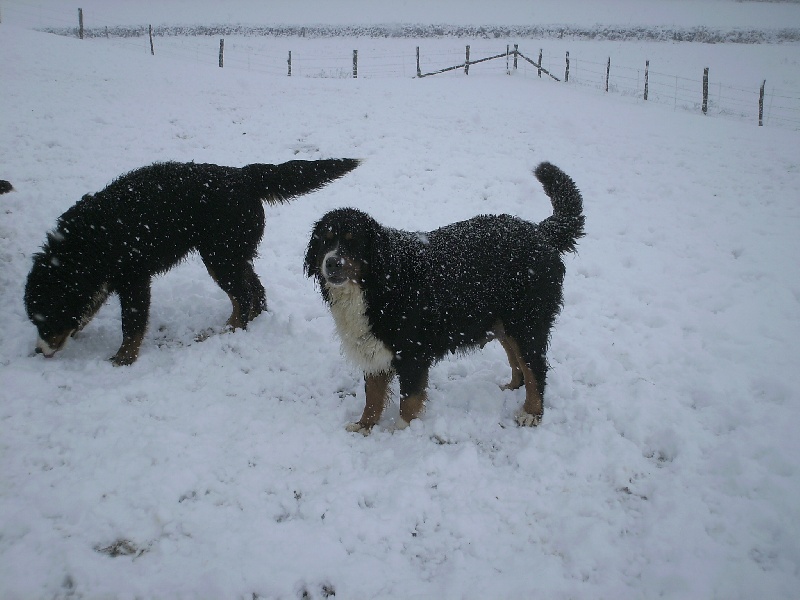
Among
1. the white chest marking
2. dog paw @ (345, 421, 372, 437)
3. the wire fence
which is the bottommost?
dog paw @ (345, 421, 372, 437)

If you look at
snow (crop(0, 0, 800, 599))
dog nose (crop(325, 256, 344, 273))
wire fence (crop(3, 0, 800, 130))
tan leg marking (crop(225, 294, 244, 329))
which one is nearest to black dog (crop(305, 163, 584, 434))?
dog nose (crop(325, 256, 344, 273))

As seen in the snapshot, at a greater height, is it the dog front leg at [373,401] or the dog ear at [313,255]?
the dog ear at [313,255]

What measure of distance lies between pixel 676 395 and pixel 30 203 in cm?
851

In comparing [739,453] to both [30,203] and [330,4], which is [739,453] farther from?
[330,4]

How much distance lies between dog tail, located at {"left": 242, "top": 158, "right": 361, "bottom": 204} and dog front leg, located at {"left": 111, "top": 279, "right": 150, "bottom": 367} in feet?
4.92

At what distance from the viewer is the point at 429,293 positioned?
3268mm

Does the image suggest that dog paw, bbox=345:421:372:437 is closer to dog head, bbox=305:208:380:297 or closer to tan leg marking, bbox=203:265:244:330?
dog head, bbox=305:208:380:297

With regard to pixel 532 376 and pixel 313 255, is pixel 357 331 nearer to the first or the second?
pixel 313 255

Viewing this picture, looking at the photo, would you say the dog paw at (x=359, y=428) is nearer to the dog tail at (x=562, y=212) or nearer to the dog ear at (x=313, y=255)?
the dog ear at (x=313, y=255)

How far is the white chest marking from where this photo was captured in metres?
3.19

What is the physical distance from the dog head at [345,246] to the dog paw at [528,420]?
1.72 metres

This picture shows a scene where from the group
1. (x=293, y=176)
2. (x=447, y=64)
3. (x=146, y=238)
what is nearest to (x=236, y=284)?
(x=146, y=238)

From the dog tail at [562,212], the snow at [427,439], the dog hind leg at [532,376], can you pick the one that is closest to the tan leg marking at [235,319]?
the snow at [427,439]

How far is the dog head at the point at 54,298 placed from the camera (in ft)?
13.0
